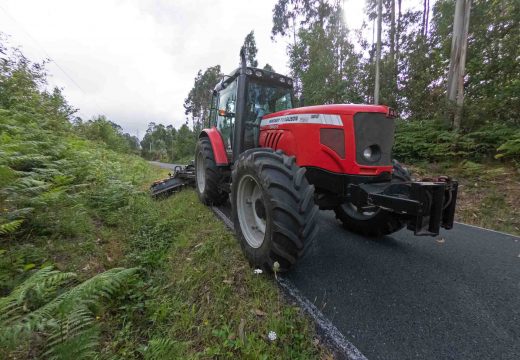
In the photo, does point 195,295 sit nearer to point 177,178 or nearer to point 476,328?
point 476,328

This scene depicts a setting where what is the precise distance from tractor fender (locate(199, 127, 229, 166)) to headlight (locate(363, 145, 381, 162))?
7.12 feet

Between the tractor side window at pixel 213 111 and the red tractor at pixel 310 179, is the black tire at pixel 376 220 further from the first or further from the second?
the tractor side window at pixel 213 111

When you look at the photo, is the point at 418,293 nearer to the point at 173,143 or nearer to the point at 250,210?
the point at 250,210

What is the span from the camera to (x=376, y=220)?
2.94 meters

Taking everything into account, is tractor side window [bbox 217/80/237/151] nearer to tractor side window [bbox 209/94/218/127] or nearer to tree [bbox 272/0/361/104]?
tractor side window [bbox 209/94/218/127]

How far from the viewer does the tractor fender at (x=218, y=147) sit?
4.03 metres

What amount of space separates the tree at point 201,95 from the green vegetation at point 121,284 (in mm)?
29680

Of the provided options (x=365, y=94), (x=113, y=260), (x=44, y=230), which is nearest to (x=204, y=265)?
(x=113, y=260)

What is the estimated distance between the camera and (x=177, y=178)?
597 centimetres

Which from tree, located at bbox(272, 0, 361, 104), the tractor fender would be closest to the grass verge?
the tractor fender

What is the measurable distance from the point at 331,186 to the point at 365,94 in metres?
13.6

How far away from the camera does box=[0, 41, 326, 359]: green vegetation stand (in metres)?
1.51

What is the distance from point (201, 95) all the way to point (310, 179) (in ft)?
121

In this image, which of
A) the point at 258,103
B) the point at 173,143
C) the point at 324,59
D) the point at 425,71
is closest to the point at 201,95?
the point at 173,143
